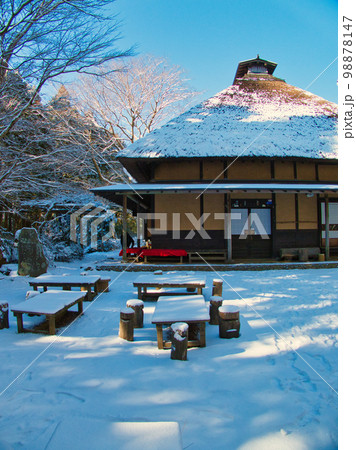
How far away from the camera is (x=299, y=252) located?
10172 mm

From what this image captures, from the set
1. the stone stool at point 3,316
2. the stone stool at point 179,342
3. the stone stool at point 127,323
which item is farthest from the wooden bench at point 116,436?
the stone stool at point 3,316

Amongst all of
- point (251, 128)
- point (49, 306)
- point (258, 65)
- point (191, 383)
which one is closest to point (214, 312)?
point (191, 383)

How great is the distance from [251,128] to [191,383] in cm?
1135

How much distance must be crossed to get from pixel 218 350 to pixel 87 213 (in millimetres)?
12243

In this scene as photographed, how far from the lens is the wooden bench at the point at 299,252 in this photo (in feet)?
33.0

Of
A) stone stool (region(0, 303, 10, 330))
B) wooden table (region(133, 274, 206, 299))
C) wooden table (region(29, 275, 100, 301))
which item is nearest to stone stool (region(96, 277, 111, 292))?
wooden table (region(29, 275, 100, 301))

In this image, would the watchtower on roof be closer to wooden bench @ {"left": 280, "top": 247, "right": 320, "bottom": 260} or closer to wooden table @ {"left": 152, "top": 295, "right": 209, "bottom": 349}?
wooden bench @ {"left": 280, "top": 247, "right": 320, "bottom": 260}

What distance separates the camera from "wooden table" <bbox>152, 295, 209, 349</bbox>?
11.1ft

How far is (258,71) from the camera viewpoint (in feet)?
58.0

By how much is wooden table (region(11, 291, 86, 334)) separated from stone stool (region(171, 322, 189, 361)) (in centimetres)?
169

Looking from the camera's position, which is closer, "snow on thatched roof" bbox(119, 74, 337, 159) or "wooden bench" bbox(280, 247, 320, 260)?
"wooden bench" bbox(280, 247, 320, 260)

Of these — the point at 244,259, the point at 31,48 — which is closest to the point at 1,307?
the point at 31,48

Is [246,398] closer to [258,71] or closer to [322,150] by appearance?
[322,150]

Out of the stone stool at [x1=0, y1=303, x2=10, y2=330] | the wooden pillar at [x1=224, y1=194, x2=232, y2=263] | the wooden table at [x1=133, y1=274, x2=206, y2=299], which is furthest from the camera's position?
the wooden pillar at [x1=224, y1=194, x2=232, y2=263]
